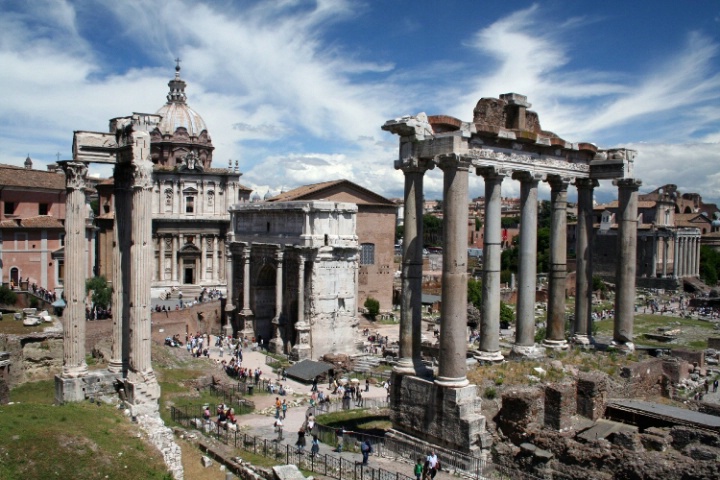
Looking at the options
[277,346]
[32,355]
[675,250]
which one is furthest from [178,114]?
[675,250]

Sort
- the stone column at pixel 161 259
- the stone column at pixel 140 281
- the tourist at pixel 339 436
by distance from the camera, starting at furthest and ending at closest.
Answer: the stone column at pixel 161 259
the tourist at pixel 339 436
the stone column at pixel 140 281

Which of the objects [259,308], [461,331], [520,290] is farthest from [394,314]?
[461,331]

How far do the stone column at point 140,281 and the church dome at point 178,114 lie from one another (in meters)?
38.0

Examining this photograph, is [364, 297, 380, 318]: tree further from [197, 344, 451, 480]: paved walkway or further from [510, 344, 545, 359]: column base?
[510, 344, 545, 359]: column base

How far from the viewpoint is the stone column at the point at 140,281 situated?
53.1ft

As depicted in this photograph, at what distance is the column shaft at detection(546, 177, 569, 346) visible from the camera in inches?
745

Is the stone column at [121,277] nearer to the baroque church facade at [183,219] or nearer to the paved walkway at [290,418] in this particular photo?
the paved walkway at [290,418]

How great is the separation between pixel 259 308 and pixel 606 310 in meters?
34.7

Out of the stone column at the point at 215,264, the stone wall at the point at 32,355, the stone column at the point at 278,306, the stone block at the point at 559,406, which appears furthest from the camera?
the stone column at the point at 215,264

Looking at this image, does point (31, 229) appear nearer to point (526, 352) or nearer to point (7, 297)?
point (7, 297)

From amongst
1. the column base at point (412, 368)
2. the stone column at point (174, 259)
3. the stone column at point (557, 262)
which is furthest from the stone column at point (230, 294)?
the column base at point (412, 368)

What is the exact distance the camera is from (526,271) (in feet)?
59.4

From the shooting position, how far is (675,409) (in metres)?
16.3

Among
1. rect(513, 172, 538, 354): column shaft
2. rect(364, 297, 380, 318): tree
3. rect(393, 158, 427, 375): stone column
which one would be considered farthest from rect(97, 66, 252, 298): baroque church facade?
rect(393, 158, 427, 375): stone column
